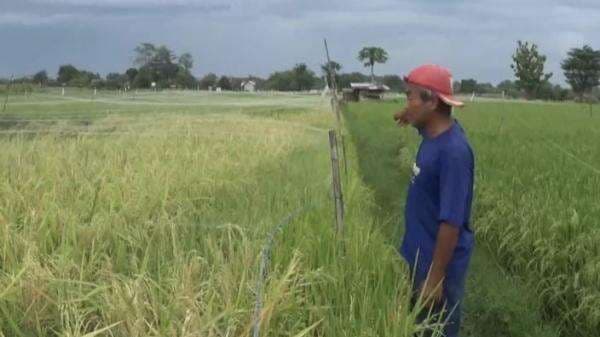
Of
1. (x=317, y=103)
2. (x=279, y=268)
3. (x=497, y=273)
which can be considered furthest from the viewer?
(x=317, y=103)

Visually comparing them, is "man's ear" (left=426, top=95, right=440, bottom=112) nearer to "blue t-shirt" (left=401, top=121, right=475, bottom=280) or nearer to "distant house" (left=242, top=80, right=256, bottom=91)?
"blue t-shirt" (left=401, top=121, right=475, bottom=280)

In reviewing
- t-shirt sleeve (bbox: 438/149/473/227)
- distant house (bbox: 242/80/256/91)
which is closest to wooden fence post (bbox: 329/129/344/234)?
t-shirt sleeve (bbox: 438/149/473/227)

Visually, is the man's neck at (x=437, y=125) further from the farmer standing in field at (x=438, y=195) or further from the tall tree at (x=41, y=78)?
the tall tree at (x=41, y=78)

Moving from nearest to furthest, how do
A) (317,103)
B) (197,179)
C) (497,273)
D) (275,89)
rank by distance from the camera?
(197,179)
(497,273)
(317,103)
(275,89)

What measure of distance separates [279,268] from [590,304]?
2.24 metres

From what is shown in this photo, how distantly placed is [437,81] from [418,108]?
14 cm

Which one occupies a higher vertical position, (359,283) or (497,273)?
(359,283)

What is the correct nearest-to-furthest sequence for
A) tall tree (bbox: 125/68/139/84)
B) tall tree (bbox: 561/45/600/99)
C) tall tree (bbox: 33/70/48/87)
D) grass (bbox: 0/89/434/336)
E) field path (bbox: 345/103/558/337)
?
1. grass (bbox: 0/89/434/336)
2. field path (bbox: 345/103/558/337)
3. tall tree (bbox: 33/70/48/87)
4. tall tree (bbox: 125/68/139/84)
5. tall tree (bbox: 561/45/600/99)

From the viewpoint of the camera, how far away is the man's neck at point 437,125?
3.04m

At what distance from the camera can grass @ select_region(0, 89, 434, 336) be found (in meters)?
2.69

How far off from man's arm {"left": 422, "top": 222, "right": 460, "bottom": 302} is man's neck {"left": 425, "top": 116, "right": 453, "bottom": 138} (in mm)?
376

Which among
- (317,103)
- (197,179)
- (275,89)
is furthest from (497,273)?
(275,89)

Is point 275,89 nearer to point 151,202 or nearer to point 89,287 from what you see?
point 151,202

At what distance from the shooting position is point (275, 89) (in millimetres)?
18469
